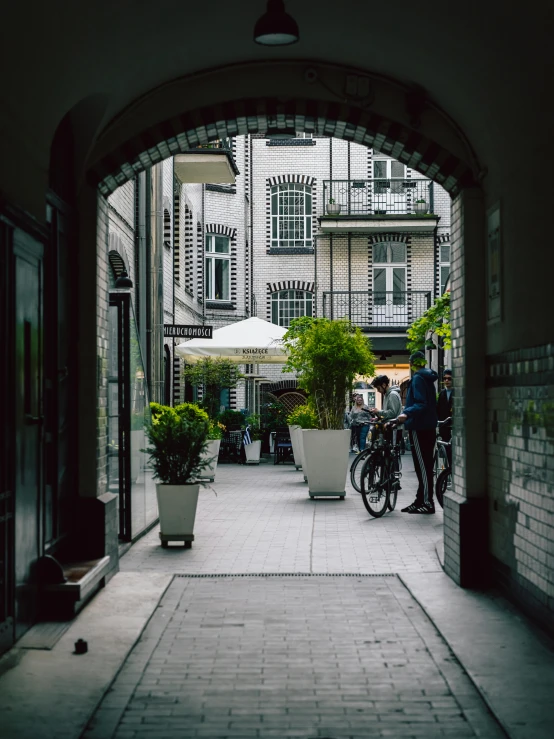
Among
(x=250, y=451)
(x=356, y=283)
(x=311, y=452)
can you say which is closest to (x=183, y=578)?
(x=311, y=452)

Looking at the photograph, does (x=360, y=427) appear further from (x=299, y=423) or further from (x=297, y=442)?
(x=299, y=423)

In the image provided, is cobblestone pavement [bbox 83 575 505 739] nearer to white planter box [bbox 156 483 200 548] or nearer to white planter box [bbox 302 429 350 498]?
white planter box [bbox 156 483 200 548]

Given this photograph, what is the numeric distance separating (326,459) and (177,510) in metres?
4.80

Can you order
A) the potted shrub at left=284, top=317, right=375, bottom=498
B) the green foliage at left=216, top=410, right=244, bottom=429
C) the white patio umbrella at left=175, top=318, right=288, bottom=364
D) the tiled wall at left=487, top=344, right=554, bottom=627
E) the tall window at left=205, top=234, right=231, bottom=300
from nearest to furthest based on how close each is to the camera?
the tiled wall at left=487, top=344, right=554, bottom=627 < the potted shrub at left=284, top=317, right=375, bottom=498 < the white patio umbrella at left=175, top=318, right=288, bottom=364 < the green foliage at left=216, top=410, right=244, bottom=429 < the tall window at left=205, top=234, right=231, bottom=300

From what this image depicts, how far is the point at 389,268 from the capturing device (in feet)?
116

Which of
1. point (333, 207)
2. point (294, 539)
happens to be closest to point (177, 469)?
point (294, 539)

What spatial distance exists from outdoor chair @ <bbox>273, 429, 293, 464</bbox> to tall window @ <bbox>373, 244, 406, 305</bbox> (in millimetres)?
13094

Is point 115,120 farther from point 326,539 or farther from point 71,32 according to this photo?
point 326,539

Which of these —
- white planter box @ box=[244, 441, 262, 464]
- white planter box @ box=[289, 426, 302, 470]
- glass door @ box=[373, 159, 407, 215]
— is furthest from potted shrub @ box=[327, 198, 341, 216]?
white planter box @ box=[289, 426, 302, 470]

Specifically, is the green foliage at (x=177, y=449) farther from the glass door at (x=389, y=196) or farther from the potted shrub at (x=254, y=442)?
the glass door at (x=389, y=196)

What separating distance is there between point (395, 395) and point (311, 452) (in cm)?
185

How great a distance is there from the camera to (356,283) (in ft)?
115

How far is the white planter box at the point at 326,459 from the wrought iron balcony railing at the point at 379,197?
2092 centimetres

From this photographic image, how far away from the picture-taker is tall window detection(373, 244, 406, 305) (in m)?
35.4
